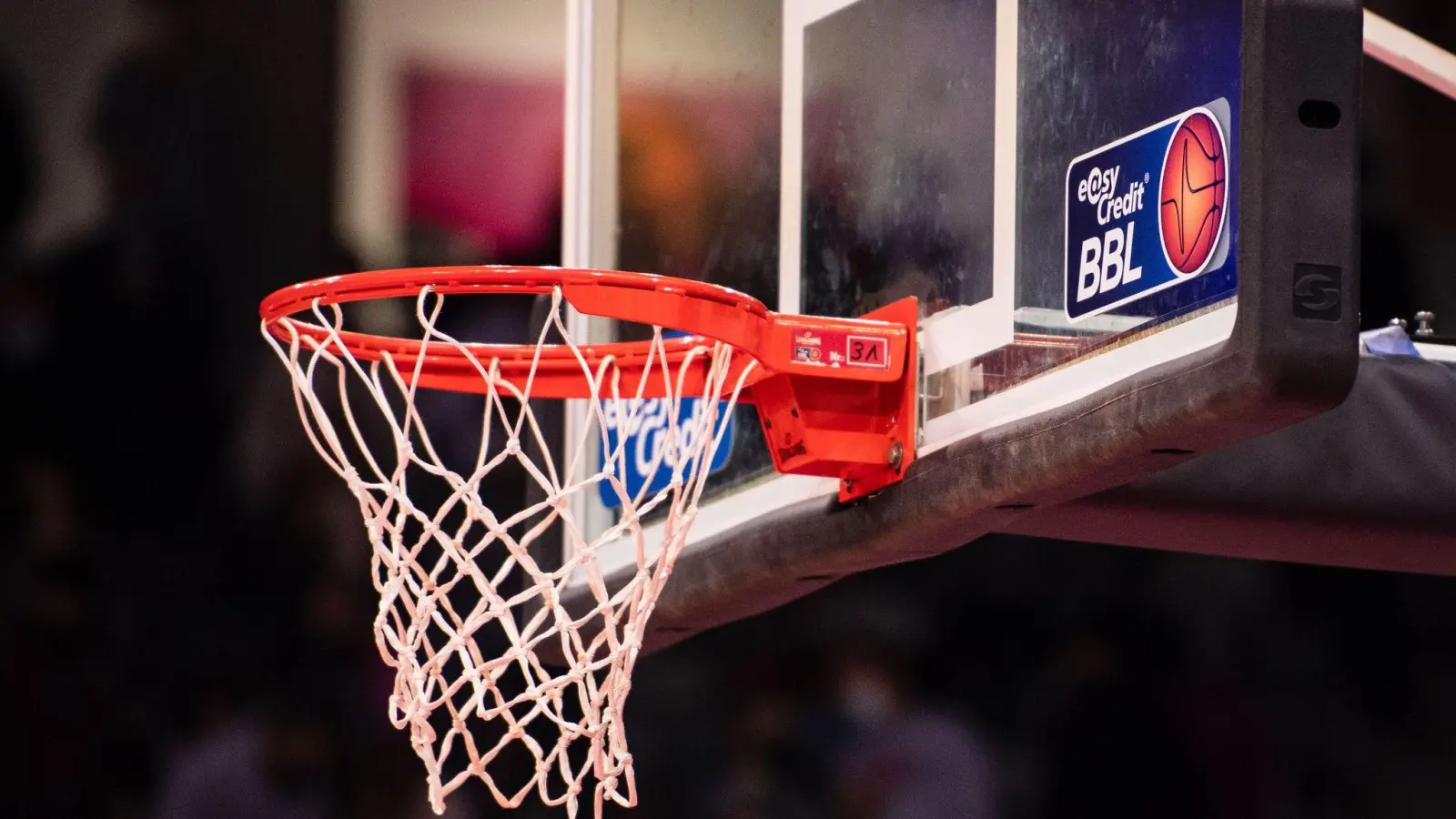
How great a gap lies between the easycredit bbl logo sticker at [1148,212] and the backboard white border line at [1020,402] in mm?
50

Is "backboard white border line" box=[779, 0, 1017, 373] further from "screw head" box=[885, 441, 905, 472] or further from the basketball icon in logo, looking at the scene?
the basketball icon in logo

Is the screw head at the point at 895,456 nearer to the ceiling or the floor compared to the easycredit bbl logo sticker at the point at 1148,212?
nearer to the floor

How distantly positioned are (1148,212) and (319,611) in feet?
8.03

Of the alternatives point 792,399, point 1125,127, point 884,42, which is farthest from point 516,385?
point 1125,127

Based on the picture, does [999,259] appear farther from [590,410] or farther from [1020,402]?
[590,410]

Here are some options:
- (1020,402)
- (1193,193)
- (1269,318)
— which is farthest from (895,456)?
(1269,318)

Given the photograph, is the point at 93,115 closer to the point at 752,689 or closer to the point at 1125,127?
the point at 752,689

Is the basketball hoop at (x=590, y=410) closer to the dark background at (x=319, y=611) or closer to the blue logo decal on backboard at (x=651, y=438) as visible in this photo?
the blue logo decal on backboard at (x=651, y=438)

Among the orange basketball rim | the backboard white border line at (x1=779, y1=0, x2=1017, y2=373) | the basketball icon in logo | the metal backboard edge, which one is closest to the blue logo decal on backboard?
the orange basketball rim

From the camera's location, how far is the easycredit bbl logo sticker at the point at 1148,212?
1.58 metres

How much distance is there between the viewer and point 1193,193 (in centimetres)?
160

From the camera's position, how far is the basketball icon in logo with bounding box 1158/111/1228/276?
1571mm

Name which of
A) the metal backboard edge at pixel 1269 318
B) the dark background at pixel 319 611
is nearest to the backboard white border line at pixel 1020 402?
the metal backboard edge at pixel 1269 318

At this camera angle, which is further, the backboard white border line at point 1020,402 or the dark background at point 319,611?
the dark background at point 319,611
